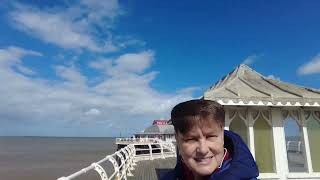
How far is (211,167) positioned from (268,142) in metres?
5.49

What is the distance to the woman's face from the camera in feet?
5.59

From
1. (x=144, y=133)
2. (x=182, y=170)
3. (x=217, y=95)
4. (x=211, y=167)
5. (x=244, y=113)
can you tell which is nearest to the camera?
(x=211, y=167)

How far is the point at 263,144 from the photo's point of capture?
22.3 ft

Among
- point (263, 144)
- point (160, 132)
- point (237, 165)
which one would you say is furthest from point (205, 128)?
point (160, 132)

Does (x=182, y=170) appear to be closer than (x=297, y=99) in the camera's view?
Yes

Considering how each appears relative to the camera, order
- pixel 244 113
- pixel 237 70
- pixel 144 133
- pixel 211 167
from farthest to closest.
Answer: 1. pixel 144 133
2. pixel 237 70
3. pixel 244 113
4. pixel 211 167

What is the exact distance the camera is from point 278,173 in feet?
21.7

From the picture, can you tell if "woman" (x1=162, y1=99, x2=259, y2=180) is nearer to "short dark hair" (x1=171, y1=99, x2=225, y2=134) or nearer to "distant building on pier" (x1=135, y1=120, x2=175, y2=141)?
"short dark hair" (x1=171, y1=99, x2=225, y2=134)

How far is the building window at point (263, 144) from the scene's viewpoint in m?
6.70

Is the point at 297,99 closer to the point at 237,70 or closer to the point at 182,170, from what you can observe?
the point at 237,70

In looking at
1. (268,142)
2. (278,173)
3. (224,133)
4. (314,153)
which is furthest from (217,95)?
(224,133)

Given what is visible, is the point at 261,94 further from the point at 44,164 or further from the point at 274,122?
the point at 44,164

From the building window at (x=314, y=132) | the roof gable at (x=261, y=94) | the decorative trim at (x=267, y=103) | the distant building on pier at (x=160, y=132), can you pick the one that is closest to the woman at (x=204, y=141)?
the roof gable at (x=261, y=94)

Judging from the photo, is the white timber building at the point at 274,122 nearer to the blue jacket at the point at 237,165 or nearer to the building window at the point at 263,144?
the building window at the point at 263,144
